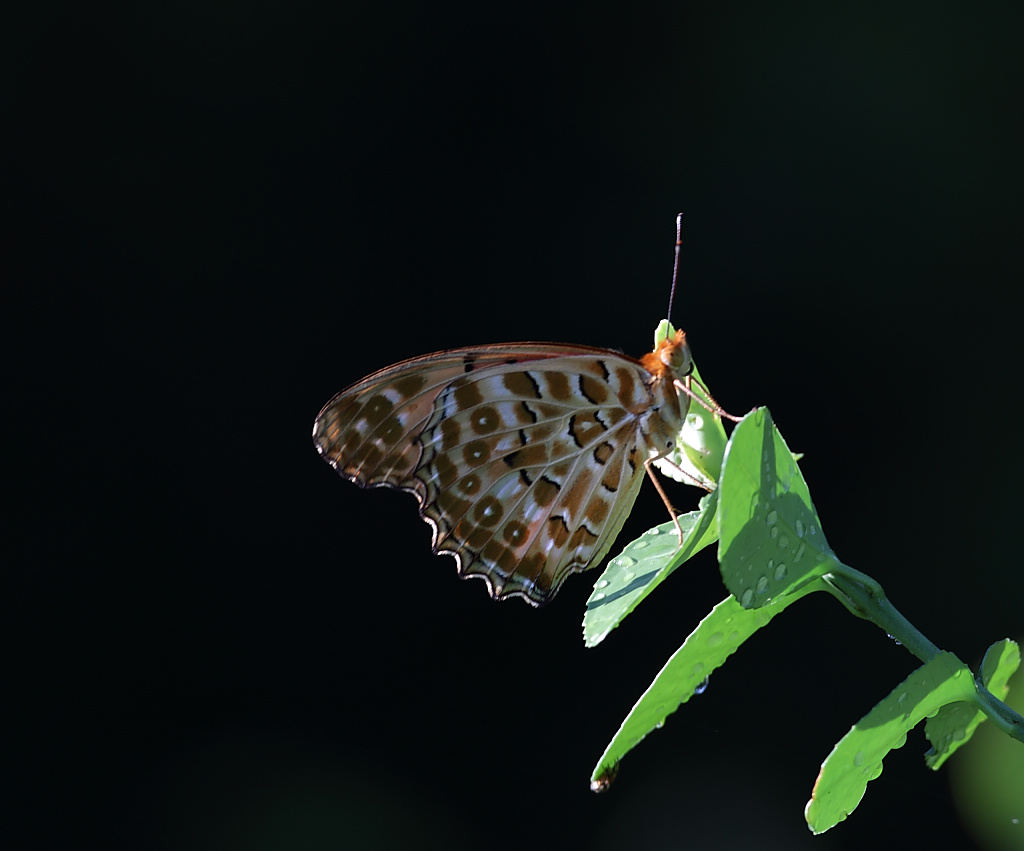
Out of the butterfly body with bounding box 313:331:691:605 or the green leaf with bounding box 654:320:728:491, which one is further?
the butterfly body with bounding box 313:331:691:605

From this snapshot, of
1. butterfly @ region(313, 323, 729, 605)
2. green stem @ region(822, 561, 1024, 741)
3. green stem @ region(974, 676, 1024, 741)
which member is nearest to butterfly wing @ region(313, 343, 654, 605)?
butterfly @ region(313, 323, 729, 605)

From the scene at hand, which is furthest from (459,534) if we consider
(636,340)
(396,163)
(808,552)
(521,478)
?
(396,163)

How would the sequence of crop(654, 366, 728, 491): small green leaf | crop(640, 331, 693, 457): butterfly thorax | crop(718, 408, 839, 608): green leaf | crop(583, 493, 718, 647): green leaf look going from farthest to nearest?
crop(640, 331, 693, 457): butterfly thorax → crop(654, 366, 728, 491): small green leaf → crop(583, 493, 718, 647): green leaf → crop(718, 408, 839, 608): green leaf

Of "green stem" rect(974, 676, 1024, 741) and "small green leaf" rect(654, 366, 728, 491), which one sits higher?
"small green leaf" rect(654, 366, 728, 491)

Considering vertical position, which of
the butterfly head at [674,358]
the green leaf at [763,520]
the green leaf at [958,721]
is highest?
the butterfly head at [674,358]

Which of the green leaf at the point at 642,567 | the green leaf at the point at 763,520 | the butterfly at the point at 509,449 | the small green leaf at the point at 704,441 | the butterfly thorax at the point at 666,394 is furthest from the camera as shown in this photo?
the butterfly at the point at 509,449

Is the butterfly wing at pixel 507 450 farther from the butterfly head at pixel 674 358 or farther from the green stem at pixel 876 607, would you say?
the green stem at pixel 876 607

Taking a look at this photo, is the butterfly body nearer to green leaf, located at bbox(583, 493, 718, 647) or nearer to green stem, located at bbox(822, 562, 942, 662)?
green leaf, located at bbox(583, 493, 718, 647)

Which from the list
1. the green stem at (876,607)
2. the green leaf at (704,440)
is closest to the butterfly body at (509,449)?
the green leaf at (704,440)
